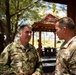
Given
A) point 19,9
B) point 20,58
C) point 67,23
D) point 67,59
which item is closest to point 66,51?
point 67,59

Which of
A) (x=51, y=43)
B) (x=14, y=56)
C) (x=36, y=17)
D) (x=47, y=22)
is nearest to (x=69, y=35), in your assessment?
(x=14, y=56)

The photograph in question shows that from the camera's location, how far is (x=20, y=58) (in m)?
3.75

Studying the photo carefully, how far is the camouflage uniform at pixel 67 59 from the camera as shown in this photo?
2689mm

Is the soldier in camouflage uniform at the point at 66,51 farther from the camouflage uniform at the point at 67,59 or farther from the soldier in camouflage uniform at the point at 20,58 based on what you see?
the soldier in camouflage uniform at the point at 20,58

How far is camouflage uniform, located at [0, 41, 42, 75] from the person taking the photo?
3.72m

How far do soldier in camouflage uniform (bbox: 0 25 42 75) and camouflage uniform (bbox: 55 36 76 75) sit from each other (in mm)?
1040

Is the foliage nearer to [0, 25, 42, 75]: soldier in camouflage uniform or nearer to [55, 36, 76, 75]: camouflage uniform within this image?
[0, 25, 42, 75]: soldier in camouflage uniform

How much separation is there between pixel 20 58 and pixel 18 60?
0.14 feet

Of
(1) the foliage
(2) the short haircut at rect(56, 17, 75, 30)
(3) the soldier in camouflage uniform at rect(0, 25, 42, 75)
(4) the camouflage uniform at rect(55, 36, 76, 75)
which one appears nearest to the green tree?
(1) the foliage

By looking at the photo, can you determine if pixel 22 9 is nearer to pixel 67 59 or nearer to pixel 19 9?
pixel 19 9

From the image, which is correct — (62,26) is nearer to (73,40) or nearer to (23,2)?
(73,40)

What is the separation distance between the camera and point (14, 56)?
375 centimetres

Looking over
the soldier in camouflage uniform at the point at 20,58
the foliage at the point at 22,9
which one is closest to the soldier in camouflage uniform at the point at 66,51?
the soldier in camouflage uniform at the point at 20,58

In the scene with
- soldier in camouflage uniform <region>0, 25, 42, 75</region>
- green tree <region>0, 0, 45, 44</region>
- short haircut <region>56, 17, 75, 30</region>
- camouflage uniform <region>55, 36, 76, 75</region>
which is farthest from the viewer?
green tree <region>0, 0, 45, 44</region>
